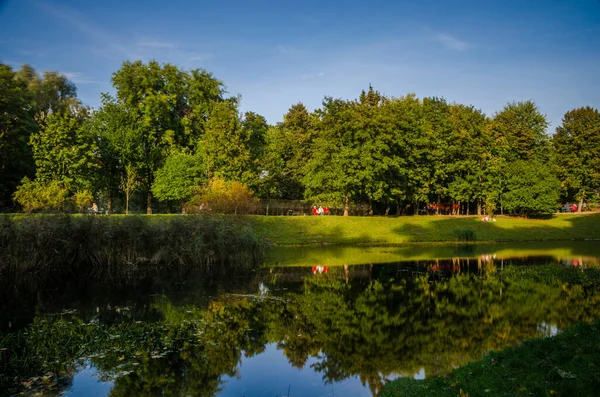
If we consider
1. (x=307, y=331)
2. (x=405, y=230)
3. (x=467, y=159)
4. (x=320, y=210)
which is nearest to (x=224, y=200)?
(x=320, y=210)

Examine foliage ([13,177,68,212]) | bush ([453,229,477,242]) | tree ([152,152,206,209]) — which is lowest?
bush ([453,229,477,242])

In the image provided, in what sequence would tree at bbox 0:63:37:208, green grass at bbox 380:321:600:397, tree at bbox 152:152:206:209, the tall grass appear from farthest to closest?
tree at bbox 152:152:206:209 < tree at bbox 0:63:37:208 < the tall grass < green grass at bbox 380:321:600:397

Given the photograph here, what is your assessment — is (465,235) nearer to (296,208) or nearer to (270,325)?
(296,208)

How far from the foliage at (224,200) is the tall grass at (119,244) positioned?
14.7m

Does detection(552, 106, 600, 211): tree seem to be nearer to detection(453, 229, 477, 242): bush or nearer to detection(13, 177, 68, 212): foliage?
detection(453, 229, 477, 242): bush

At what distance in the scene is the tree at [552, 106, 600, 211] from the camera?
74.0 m

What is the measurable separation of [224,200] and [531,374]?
1493 inches

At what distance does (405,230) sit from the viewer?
51.2 m

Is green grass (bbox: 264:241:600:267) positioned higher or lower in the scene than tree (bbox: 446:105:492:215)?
lower

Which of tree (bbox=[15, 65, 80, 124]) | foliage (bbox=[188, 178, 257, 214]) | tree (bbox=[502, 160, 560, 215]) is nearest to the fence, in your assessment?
foliage (bbox=[188, 178, 257, 214])

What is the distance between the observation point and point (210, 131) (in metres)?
56.4

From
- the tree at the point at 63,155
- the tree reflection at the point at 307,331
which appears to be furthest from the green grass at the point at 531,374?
the tree at the point at 63,155

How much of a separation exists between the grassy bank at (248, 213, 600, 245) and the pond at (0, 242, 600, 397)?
18182 millimetres

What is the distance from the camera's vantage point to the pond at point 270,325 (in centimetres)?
1159
